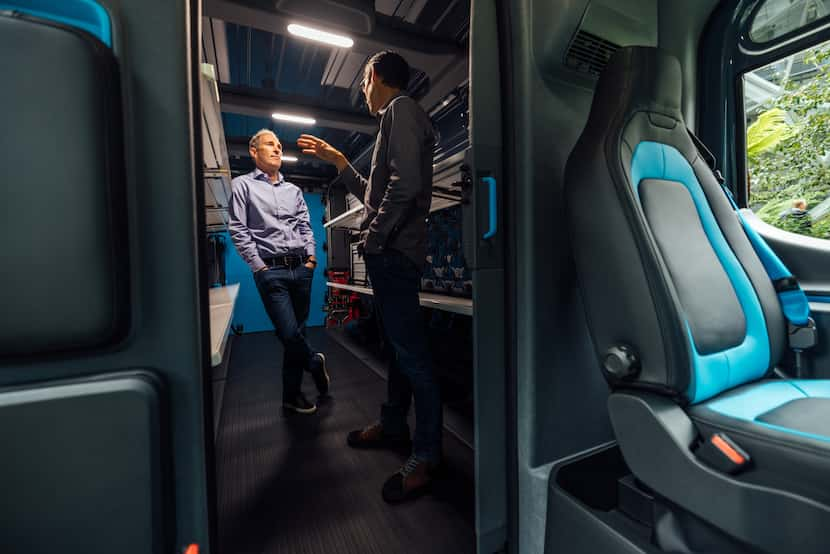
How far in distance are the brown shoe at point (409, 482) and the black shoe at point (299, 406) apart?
3.45 feet

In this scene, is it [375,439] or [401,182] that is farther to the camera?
[375,439]

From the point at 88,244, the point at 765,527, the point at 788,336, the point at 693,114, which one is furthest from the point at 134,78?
the point at 693,114

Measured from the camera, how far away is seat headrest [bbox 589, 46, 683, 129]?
92cm

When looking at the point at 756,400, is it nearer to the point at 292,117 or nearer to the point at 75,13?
the point at 75,13

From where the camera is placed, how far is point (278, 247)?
7.33 feet

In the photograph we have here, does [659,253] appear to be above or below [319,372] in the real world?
above

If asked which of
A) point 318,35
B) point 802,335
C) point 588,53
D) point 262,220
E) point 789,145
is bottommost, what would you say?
point 802,335


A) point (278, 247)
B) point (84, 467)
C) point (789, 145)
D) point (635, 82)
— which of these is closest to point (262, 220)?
point (278, 247)

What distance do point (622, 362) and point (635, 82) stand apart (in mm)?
724

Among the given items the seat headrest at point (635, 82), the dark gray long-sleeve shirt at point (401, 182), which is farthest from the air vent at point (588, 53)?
the dark gray long-sleeve shirt at point (401, 182)

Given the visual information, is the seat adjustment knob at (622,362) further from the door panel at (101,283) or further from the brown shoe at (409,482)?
the brown shoe at (409,482)

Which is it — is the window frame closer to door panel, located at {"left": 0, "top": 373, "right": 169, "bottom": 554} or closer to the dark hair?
the dark hair

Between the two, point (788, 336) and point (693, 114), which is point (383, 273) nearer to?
point (788, 336)

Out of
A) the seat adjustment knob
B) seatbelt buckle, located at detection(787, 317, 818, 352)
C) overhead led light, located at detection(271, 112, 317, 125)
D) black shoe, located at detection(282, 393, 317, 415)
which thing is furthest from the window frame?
overhead led light, located at detection(271, 112, 317, 125)
